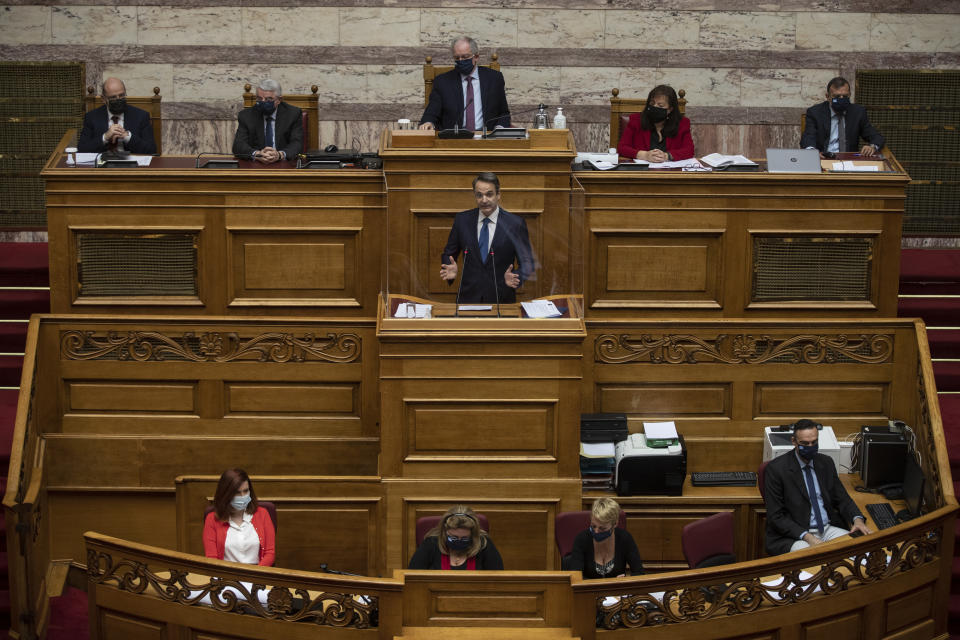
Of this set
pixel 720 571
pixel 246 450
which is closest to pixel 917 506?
pixel 720 571

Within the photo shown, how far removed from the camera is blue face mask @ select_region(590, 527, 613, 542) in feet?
23.0

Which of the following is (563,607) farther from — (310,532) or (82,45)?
(82,45)

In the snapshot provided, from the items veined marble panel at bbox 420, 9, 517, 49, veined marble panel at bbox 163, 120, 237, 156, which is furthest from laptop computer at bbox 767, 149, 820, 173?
veined marble panel at bbox 163, 120, 237, 156

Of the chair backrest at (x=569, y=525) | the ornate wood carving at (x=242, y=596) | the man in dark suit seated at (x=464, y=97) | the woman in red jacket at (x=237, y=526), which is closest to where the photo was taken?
the ornate wood carving at (x=242, y=596)

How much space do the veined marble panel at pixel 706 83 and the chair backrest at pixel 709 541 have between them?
450cm

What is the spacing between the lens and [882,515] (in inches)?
307

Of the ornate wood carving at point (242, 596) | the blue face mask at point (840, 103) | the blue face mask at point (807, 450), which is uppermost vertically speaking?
the blue face mask at point (840, 103)

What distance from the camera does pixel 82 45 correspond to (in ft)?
36.0

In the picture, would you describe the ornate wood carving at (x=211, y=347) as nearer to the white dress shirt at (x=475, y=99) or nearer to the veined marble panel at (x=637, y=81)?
the white dress shirt at (x=475, y=99)

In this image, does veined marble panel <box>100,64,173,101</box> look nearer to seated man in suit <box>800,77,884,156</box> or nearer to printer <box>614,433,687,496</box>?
seated man in suit <box>800,77,884,156</box>

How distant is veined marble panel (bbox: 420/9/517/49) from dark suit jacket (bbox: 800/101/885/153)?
2.63 m

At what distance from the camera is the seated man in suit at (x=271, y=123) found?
8875 mm

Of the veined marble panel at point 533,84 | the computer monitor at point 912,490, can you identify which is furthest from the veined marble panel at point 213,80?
the computer monitor at point 912,490

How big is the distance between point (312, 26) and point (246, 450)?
12.5 ft
